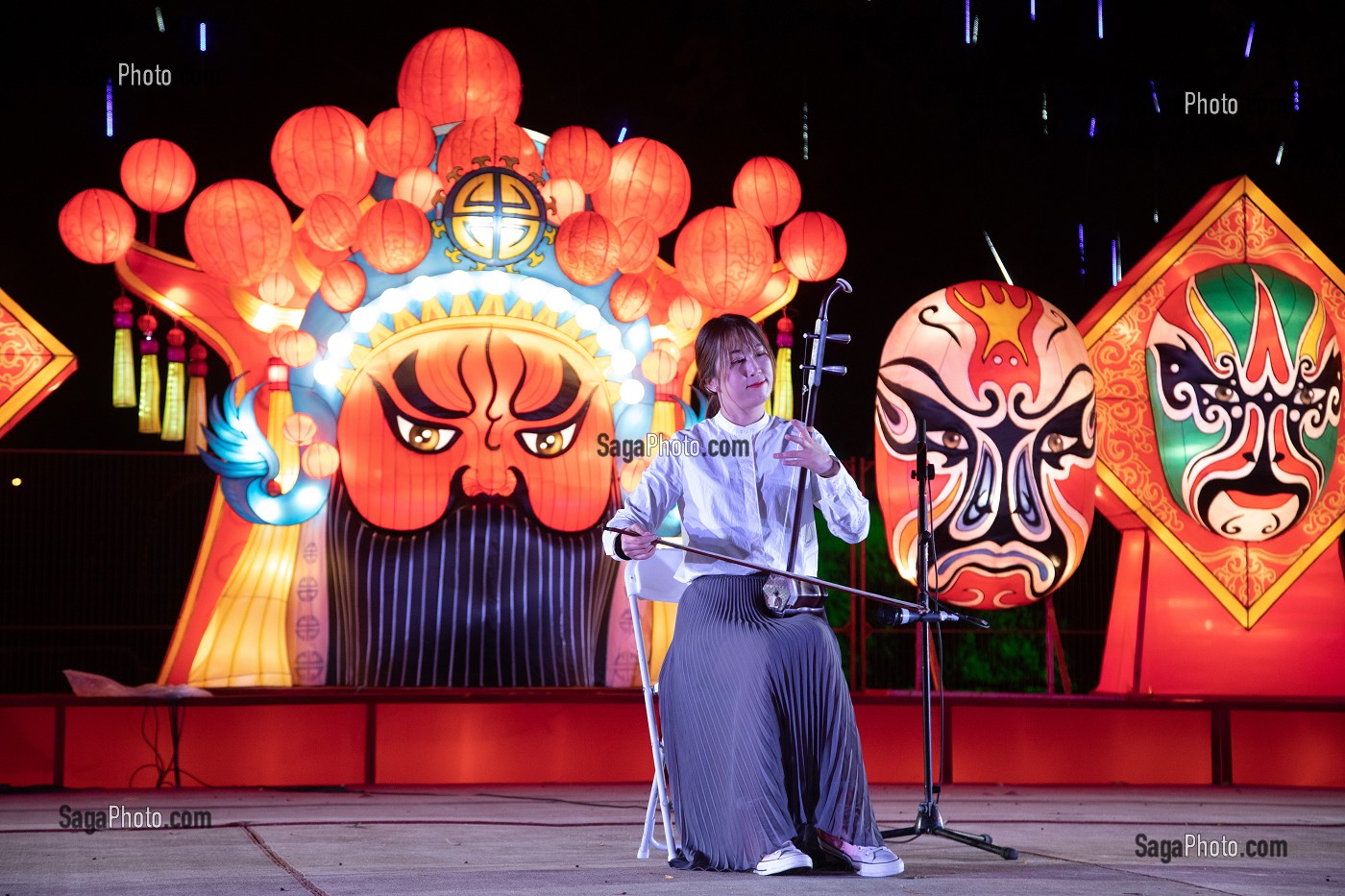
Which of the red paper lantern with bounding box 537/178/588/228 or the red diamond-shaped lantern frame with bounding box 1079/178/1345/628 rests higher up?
the red paper lantern with bounding box 537/178/588/228

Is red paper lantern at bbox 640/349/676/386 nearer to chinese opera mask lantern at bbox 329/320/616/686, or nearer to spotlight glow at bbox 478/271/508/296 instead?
chinese opera mask lantern at bbox 329/320/616/686

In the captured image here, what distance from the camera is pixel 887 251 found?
14.7 m

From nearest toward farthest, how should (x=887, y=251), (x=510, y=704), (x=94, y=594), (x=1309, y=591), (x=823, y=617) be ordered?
(x=823, y=617) → (x=510, y=704) → (x=1309, y=591) → (x=94, y=594) → (x=887, y=251)

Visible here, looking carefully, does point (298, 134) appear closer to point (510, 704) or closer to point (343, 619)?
point (343, 619)

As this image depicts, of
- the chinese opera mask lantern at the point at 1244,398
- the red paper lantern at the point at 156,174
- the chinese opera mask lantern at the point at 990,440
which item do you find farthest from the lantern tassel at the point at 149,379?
the chinese opera mask lantern at the point at 1244,398

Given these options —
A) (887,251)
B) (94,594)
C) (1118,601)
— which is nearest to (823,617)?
(1118,601)

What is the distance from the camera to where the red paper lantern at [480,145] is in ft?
26.5

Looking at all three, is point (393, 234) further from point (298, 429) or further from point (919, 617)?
point (919, 617)

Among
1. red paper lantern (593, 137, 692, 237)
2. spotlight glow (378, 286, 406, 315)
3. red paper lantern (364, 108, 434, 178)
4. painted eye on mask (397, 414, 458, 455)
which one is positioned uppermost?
red paper lantern (364, 108, 434, 178)

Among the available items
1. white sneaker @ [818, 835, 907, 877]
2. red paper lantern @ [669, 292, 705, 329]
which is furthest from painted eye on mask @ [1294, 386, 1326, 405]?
white sneaker @ [818, 835, 907, 877]

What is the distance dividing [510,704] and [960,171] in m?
8.87

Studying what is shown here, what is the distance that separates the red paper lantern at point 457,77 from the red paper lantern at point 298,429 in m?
1.66

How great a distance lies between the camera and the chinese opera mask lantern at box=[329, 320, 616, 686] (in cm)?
815
